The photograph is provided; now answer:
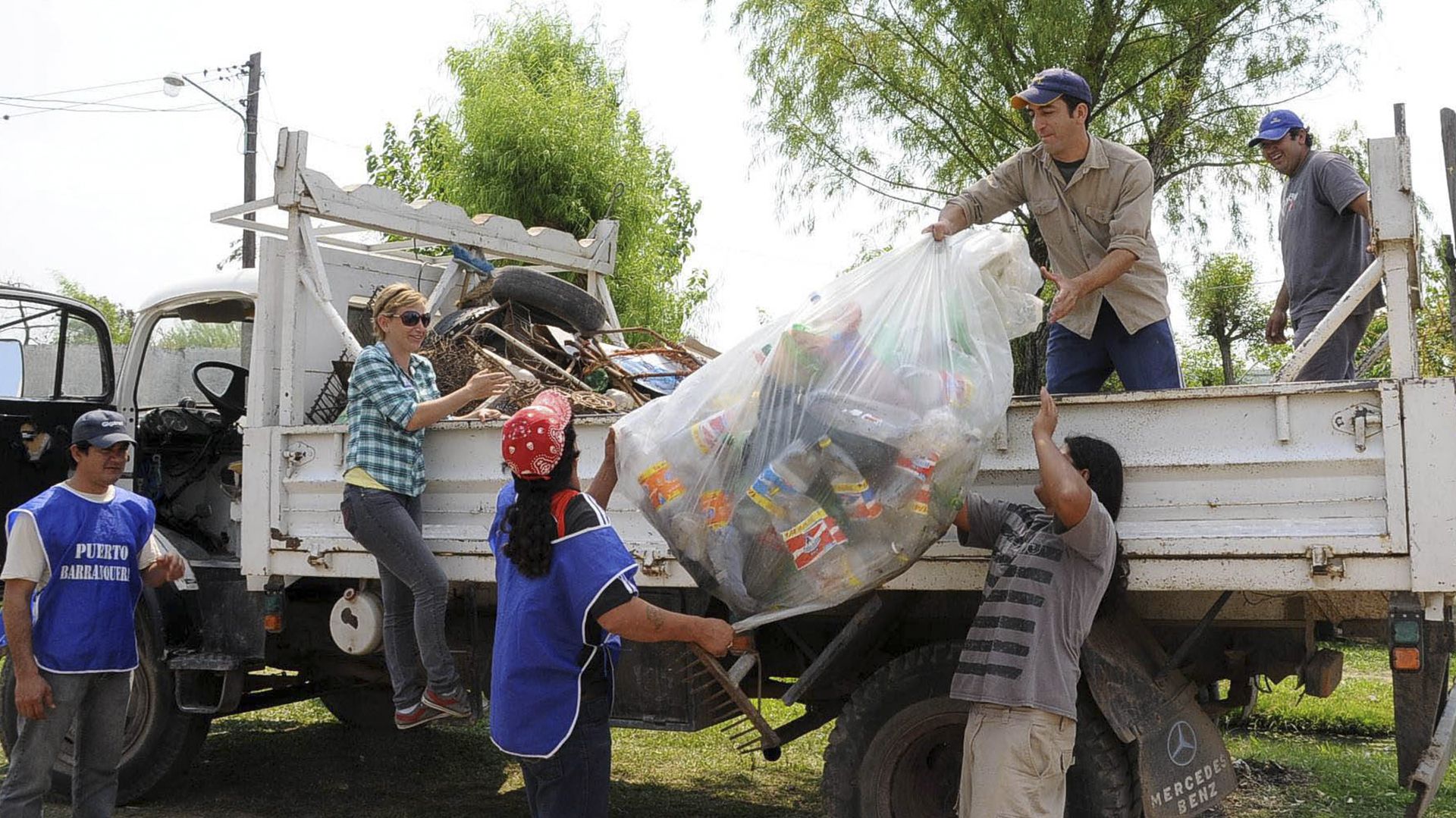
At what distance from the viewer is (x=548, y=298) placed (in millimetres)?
5438

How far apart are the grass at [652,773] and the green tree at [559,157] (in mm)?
5814

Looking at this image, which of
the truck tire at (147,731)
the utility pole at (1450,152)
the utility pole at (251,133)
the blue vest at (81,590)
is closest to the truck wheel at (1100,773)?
the blue vest at (81,590)

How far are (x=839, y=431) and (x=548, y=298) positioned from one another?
8.40 ft

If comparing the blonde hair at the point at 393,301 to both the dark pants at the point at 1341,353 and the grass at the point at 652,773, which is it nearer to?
the grass at the point at 652,773

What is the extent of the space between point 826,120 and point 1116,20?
231cm

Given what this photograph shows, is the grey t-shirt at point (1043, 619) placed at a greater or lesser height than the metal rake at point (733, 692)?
greater

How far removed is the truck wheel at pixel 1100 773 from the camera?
343cm

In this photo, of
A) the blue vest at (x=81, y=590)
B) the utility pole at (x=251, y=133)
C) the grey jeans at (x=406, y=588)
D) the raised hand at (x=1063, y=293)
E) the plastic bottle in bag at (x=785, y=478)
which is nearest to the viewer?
the plastic bottle in bag at (x=785, y=478)

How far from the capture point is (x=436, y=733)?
671 centimetres

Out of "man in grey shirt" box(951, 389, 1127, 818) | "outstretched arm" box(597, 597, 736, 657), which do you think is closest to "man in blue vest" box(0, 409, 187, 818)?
"outstretched arm" box(597, 597, 736, 657)

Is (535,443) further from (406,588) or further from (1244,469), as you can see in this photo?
(1244,469)

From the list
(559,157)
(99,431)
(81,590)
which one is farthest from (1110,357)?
(559,157)

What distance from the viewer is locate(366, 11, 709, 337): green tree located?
11.9 m

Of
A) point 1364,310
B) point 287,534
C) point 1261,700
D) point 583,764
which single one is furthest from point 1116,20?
point 583,764
